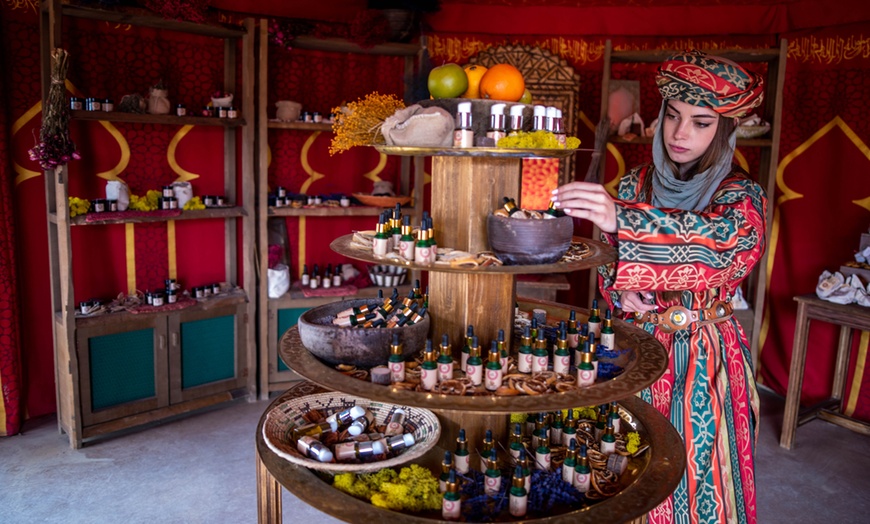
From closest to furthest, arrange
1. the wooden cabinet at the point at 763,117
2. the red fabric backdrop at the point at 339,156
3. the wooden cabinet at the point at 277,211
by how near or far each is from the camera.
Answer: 1. the red fabric backdrop at the point at 339,156
2. the wooden cabinet at the point at 763,117
3. the wooden cabinet at the point at 277,211

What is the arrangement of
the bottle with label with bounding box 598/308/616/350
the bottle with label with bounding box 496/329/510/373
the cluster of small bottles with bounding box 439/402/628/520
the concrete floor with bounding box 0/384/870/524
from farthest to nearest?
the concrete floor with bounding box 0/384/870/524
the bottle with label with bounding box 598/308/616/350
the bottle with label with bounding box 496/329/510/373
the cluster of small bottles with bounding box 439/402/628/520

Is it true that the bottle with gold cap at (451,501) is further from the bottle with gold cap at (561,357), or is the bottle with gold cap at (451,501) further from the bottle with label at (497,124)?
the bottle with label at (497,124)

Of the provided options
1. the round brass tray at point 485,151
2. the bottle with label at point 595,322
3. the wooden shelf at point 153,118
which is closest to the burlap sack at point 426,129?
the round brass tray at point 485,151

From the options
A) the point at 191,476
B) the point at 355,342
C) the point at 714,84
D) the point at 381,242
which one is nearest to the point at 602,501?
the point at 355,342

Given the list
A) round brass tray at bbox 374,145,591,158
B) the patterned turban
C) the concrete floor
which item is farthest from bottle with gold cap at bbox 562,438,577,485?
the concrete floor

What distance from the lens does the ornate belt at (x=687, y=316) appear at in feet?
7.47

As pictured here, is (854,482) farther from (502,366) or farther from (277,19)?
(277,19)

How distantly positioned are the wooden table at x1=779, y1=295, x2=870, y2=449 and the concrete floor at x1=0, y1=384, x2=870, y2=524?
10 cm

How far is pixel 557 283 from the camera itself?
15.6ft

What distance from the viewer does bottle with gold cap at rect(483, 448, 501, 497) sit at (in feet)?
5.95

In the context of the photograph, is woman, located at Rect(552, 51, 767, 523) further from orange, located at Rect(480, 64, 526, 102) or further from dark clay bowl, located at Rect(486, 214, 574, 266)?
orange, located at Rect(480, 64, 526, 102)

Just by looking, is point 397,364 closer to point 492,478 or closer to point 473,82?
point 492,478

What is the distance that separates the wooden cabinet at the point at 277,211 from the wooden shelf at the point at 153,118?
0.22 metres

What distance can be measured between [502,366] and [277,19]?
12.1ft
